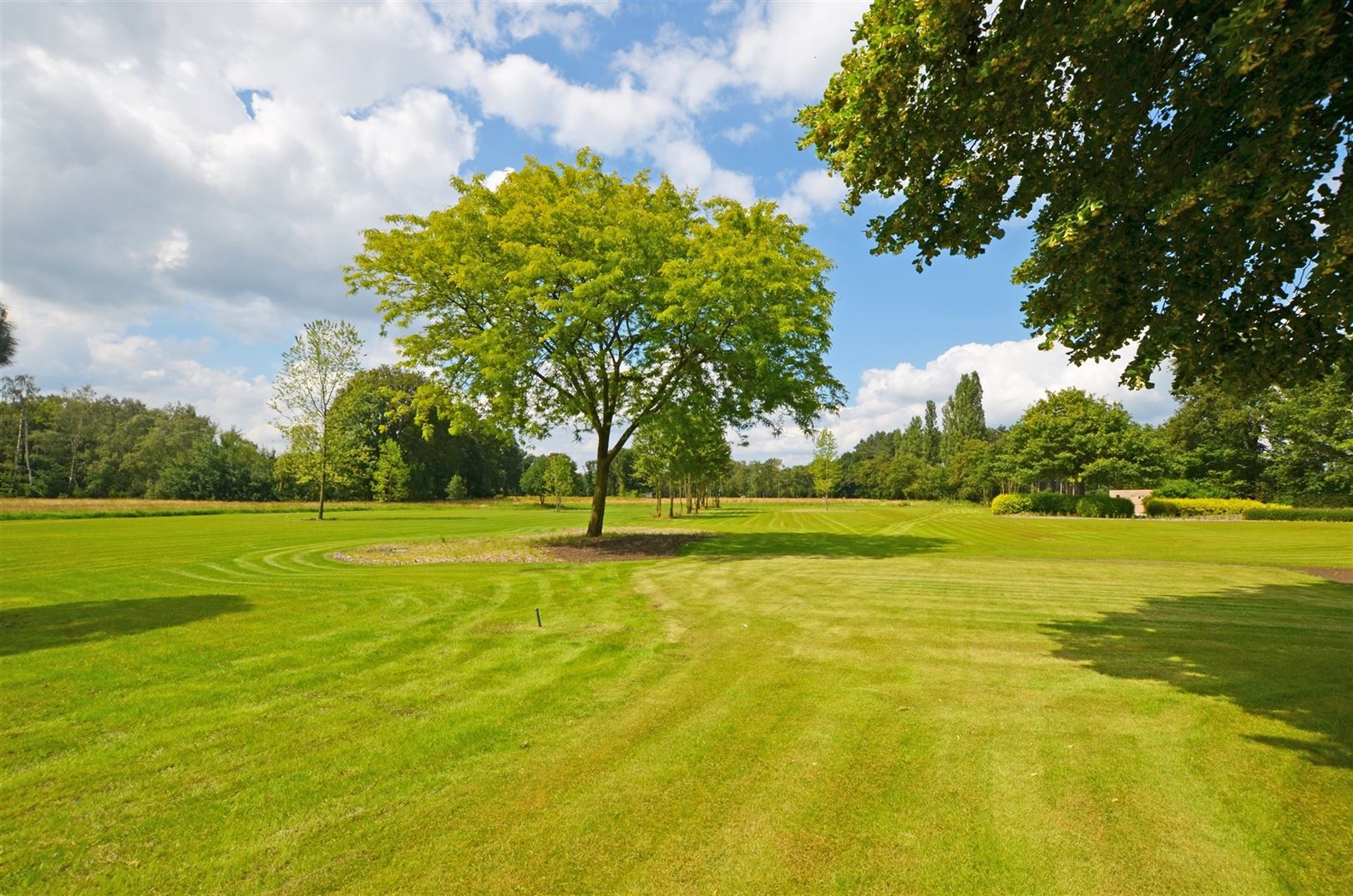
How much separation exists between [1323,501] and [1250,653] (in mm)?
71708

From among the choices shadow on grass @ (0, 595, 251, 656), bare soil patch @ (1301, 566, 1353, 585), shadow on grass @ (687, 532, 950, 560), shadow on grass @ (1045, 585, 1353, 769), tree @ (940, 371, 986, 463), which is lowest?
shadow on grass @ (687, 532, 950, 560)

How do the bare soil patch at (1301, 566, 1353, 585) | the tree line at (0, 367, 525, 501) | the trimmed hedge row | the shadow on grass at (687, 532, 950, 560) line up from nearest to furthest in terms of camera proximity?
the bare soil patch at (1301, 566, 1353, 585), the shadow on grass at (687, 532, 950, 560), the trimmed hedge row, the tree line at (0, 367, 525, 501)

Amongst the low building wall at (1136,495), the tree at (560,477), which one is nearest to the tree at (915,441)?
the low building wall at (1136,495)

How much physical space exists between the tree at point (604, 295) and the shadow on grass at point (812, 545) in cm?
547

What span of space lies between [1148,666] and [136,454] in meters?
118

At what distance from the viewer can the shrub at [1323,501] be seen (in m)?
53.3

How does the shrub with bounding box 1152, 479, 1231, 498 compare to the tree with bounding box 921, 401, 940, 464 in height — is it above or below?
below

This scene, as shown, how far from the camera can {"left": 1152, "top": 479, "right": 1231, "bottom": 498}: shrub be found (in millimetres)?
60531

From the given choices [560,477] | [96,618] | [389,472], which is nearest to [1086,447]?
[560,477]

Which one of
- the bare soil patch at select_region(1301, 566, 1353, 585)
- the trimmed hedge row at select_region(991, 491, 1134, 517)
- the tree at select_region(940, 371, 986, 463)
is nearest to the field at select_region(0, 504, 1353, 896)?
the bare soil patch at select_region(1301, 566, 1353, 585)

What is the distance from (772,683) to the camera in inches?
277

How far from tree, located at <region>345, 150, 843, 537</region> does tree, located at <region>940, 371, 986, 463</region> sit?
323ft

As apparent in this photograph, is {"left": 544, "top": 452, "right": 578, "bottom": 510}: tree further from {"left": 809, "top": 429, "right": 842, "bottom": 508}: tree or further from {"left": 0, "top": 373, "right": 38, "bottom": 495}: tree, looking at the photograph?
{"left": 0, "top": 373, "right": 38, "bottom": 495}: tree

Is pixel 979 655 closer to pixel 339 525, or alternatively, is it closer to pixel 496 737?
pixel 496 737
